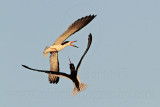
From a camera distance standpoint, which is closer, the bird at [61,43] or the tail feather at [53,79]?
the bird at [61,43]

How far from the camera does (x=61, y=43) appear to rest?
23.3 meters

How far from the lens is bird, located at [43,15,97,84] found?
21484mm

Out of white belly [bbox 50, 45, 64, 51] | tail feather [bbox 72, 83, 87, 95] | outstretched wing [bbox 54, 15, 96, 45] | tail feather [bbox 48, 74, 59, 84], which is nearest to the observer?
tail feather [bbox 72, 83, 87, 95]

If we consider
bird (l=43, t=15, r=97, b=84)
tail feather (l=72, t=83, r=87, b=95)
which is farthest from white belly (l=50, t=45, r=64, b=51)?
tail feather (l=72, t=83, r=87, b=95)

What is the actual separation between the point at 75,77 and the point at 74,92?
702 mm

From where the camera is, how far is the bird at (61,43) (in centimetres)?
2148

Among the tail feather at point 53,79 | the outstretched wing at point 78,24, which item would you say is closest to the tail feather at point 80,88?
the outstretched wing at point 78,24

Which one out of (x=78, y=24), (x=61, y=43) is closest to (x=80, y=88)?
(x=78, y=24)

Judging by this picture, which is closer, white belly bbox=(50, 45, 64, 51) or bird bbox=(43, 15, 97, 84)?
bird bbox=(43, 15, 97, 84)

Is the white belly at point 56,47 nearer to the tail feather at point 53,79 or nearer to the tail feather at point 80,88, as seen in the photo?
the tail feather at point 53,79

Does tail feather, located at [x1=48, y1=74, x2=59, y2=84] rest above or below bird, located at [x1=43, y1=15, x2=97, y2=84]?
below

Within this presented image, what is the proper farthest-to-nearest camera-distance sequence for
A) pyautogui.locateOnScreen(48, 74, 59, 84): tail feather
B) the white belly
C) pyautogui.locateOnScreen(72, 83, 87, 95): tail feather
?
pyautogui.locateOnScreen(48, 74, 59, 84): tail feather, the white belly, pyautogui.locateOnScreen(72, 83, 87, 95): tail feather

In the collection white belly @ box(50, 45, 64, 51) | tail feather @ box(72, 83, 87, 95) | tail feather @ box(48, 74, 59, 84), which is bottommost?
tail feather @ box(72, 83, 87, 95)

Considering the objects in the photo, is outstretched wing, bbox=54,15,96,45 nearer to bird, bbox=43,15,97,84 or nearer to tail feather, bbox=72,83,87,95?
bird, bbox=43,15,97,84
